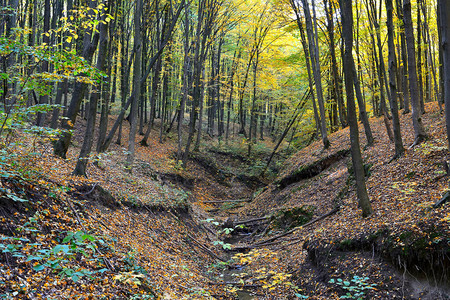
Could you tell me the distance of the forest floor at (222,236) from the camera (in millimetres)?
4164

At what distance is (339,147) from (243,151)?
12.2 meters

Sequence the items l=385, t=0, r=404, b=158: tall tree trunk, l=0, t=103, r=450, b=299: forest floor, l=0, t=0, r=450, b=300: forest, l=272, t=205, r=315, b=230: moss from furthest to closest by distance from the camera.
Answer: l=272, t=205, r=315, b=230: moss, l=385, t=0, r=404, b=158: tall tree trunk, l=0, t=0, r=450, b=300: forest, l=0, t=103, r=450, b=299: forest floor

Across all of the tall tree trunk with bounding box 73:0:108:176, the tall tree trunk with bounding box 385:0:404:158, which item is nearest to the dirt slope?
the tall tree trunk with bounding box 385:0:404:158

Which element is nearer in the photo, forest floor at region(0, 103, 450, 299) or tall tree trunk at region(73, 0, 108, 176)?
forest floor at region(0, 103, 450, 299)

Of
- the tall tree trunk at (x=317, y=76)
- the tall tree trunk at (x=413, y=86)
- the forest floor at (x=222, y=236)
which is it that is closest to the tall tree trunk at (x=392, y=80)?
the forest floor at (x=222, y=236)

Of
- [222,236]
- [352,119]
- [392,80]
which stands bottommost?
[222,236]

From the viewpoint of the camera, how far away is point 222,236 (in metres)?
12.4

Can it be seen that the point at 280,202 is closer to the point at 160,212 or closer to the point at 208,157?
the point at 160,212

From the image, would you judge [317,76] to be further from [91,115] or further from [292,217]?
[91,115]

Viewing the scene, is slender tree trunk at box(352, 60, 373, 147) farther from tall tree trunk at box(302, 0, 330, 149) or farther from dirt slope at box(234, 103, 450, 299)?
tall tree trunk at box(302, 0, 330, 149)

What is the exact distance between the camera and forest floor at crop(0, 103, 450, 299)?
416 cm

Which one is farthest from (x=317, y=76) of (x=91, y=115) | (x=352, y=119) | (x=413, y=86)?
(x=91, y=115)

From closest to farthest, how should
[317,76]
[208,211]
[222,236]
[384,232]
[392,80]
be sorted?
[384,232] → [392,80] → [222,236] → [317,76] → [208,211]

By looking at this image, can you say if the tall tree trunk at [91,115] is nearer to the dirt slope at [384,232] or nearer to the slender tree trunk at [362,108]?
the dirt slope at [384,232]
